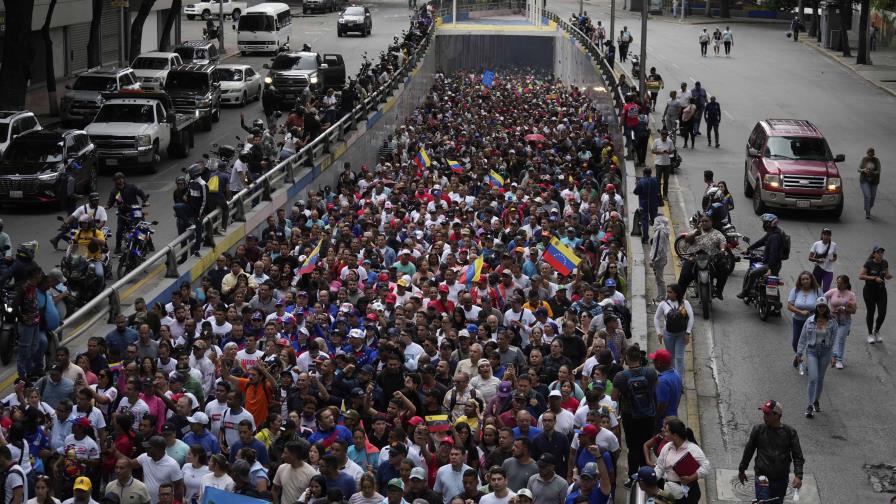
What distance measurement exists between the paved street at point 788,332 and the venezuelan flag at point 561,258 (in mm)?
2049

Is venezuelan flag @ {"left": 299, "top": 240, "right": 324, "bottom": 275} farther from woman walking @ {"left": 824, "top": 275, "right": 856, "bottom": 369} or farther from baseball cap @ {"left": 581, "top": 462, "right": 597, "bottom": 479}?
baseball cap @ {"left": 581, "top": 462, "right": 597, "bottom": 479}

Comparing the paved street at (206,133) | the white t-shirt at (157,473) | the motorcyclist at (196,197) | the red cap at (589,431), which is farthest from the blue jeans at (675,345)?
the paved street at (206,133)

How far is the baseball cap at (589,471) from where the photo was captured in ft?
37.1

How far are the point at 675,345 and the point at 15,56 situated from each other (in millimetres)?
24869

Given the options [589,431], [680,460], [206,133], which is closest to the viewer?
[680,460]

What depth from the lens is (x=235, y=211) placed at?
23.7m

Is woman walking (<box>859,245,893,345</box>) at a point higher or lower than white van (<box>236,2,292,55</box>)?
lower

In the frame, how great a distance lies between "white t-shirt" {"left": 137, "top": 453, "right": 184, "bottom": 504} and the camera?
11.7 meters

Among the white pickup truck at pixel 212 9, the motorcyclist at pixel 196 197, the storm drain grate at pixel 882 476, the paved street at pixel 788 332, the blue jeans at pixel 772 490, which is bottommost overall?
the storm drain grate at pixel 882 476

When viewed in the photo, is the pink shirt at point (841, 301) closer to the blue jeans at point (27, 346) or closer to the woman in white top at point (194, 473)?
the woman in white top at point (194, 473)

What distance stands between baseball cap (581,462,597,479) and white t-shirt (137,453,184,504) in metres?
3.42

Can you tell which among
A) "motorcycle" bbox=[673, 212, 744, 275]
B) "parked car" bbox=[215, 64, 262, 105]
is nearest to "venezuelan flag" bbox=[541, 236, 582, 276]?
"motorcycle" bbox=[673, 212, 744, 275]

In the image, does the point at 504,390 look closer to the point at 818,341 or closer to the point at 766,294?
the point at 818,341

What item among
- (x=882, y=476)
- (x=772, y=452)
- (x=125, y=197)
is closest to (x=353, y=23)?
(x=125, y=197)
